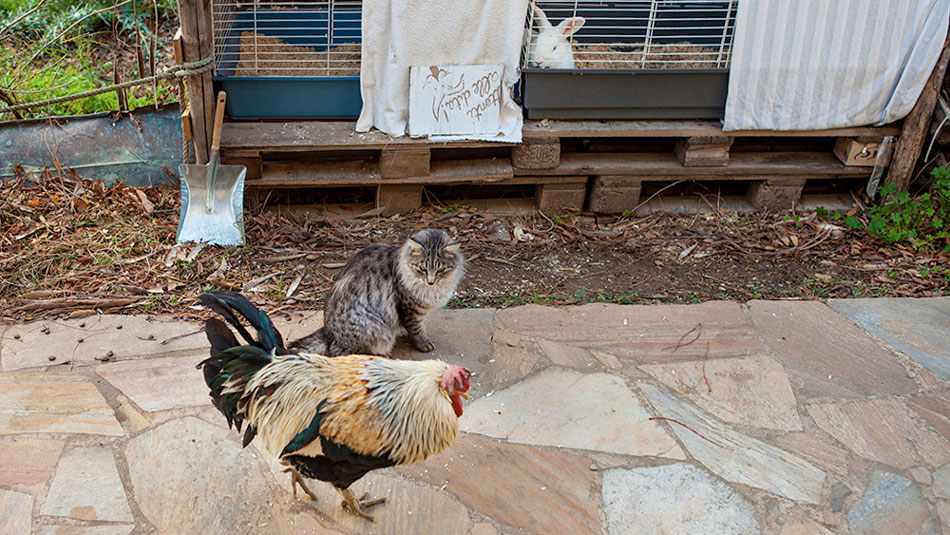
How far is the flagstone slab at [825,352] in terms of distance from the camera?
376 centimetres

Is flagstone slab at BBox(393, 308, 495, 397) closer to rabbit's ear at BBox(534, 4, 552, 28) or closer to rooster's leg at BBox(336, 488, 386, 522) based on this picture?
rooster's leg at BBox(336, 488, 386, 522)

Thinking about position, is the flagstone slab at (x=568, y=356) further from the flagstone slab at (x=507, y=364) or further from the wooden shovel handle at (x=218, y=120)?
the wooden shovel handle at (x=218, y=120)

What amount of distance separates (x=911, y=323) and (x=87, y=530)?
444 centimetres

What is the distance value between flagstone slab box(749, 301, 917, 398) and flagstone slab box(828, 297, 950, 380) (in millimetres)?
111

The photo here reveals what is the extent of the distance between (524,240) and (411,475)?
7.87 feet

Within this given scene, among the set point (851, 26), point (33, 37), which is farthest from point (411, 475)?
point (33, 37)

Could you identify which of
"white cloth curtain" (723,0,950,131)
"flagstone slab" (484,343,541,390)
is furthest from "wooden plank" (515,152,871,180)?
"flagstone slab" (484,343,541,390)

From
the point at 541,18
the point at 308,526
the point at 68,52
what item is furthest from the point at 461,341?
the point at 68,52

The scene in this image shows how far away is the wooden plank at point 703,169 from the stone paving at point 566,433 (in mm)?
1428

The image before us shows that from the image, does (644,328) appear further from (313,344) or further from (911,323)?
(313,344)

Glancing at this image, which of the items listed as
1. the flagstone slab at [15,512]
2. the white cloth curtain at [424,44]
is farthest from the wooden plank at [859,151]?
the flagstone slab at [15,512]

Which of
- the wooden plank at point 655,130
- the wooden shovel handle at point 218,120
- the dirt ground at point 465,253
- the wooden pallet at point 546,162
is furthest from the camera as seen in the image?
the wooden plank at point 655,130

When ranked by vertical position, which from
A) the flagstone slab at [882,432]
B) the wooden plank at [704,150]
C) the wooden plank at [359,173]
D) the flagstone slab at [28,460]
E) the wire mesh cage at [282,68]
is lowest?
Answer: the flagstone slab at [28,460]

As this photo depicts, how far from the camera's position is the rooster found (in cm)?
259
